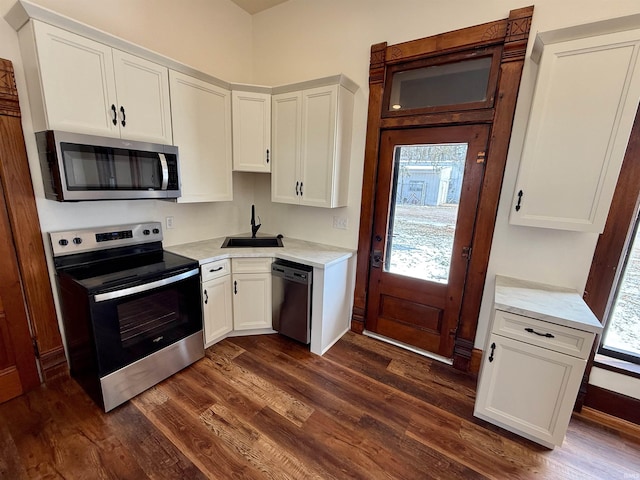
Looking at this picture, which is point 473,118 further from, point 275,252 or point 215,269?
point 215,269

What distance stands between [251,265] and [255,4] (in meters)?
2.73

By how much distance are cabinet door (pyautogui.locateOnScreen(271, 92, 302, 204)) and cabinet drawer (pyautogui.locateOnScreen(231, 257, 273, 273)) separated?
2.15 feet

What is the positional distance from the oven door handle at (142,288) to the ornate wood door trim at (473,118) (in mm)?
1592

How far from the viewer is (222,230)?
3098 mm

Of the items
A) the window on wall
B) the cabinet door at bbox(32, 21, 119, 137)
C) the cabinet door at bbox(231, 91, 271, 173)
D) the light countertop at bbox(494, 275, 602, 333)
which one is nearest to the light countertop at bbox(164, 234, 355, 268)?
the cabinet door at bbox(231, 91, 271, 173)

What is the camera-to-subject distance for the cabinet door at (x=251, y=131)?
2.62 meters

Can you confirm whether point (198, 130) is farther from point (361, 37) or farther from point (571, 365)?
point (571, 365)

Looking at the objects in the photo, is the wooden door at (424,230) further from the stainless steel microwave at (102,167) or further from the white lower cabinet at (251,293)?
the stainless steel microwave at (102,167)

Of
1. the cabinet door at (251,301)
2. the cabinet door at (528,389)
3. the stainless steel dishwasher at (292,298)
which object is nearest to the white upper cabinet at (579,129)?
the cabinet door at (528,389)

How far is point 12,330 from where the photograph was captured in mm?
1845

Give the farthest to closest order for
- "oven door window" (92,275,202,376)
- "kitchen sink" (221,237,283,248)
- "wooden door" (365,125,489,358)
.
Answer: "kitchen sink" (221,237,283,248) < "wooden door" (365,125,489,358) < "oven door window" (92,275,202,376)

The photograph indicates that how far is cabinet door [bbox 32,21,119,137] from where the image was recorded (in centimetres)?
157

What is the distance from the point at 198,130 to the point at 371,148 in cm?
→ 155

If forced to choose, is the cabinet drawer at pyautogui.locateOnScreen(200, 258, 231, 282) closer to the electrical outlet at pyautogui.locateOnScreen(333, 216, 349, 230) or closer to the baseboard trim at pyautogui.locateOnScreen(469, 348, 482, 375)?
the electrical outlet at pyautogui.locateOnScreen(333, 216, 349, 230)
